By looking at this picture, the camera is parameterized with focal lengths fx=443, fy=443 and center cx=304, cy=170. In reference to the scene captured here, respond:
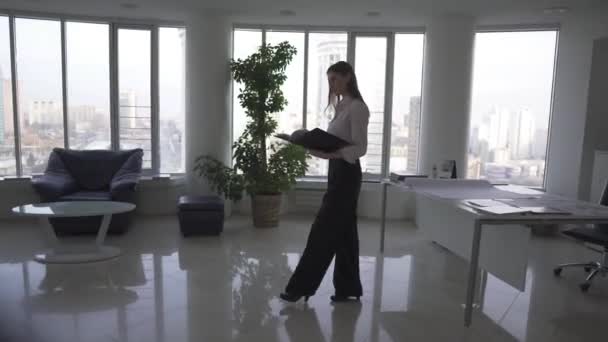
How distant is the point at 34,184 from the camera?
16.5ft

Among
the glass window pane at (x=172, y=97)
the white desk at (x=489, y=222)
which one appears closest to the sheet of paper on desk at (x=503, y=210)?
the white desk at (x=489, y=222)

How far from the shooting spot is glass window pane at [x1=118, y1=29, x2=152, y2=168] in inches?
251

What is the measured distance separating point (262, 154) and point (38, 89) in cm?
323

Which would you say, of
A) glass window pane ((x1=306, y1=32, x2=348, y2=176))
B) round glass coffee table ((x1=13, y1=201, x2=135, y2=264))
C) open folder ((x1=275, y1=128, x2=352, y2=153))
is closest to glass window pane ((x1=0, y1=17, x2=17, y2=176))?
round glass coffee table ((x1=13, y1=201, x2=135, y2=264))

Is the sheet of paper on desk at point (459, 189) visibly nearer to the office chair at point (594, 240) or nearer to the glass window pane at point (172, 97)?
the office chair at point (594, 240)

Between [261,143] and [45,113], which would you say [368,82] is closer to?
[261,143]

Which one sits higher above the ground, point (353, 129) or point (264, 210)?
point (353, 129)

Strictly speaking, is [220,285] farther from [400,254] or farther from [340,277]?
[400,254]

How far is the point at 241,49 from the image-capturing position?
21.4 feet

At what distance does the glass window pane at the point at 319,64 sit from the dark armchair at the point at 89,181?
254cm

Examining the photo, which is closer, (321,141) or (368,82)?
(321,141)

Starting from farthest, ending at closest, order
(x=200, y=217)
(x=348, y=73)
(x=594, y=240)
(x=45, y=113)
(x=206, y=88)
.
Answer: (x=45, y=113) < (x=206, y=88) < (x=200, y=217) < (x=594, y=240) < (x=348, y=73)

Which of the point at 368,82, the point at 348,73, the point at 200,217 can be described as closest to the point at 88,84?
the point at 200,217

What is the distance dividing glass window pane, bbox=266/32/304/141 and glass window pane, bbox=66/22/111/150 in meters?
2.39
